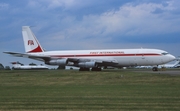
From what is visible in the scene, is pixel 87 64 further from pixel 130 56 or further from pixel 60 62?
pixel 130 56

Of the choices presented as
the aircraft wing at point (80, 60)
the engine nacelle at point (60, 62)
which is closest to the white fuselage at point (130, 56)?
the aircraft wing at point (80, 60)

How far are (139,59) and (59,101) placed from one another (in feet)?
125

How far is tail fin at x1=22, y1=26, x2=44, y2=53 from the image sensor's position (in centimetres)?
6051

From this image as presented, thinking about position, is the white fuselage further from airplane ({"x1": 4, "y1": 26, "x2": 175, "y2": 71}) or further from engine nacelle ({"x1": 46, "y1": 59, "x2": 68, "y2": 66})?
engine nacelle ({"x1": 46, "y1": 59, "x2": 68, "y2": 66})

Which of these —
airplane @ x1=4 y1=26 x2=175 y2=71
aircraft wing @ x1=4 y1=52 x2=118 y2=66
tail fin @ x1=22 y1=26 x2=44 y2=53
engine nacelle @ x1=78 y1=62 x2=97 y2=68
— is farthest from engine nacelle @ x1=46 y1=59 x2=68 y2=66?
tail fin @ x1=22 y1=26 x2=44 y2=53

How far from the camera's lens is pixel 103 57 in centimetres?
5372

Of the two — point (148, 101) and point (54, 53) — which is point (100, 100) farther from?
point (54, 53)

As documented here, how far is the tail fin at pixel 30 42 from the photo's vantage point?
60.5 meters

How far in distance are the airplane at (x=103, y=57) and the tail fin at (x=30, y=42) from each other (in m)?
1.67

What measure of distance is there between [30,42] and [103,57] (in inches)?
562

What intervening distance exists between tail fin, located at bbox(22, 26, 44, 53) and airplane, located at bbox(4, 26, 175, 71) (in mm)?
1672

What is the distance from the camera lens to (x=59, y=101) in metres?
14.6

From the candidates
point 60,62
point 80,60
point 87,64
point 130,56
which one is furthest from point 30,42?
point 130,56

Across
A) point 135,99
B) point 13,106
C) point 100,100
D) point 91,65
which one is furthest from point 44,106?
point 91,65
